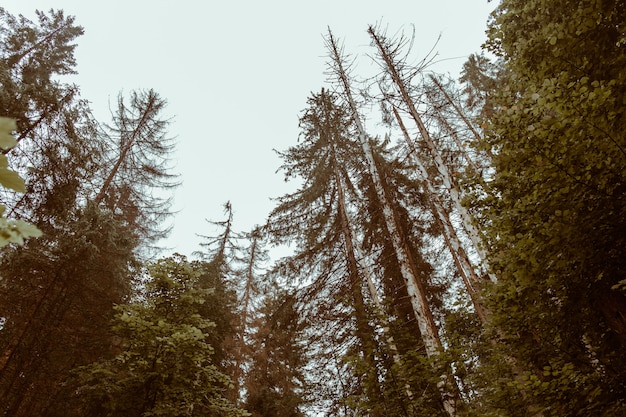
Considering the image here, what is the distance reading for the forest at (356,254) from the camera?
3.29 meters

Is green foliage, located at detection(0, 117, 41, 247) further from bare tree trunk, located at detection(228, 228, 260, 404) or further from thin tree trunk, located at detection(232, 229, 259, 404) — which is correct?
thin tree trunk, located at detection(232, 229, 259, 404)

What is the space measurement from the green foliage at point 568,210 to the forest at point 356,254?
0.02 m

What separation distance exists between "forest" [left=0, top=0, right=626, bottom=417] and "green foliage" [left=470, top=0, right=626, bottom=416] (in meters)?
0.02

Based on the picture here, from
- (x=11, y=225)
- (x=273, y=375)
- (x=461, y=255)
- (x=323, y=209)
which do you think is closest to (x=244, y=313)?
(x=273, y=375)

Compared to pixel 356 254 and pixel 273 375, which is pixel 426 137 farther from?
pixel 273 375

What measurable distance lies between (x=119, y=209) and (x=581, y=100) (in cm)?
1596

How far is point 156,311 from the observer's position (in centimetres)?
737

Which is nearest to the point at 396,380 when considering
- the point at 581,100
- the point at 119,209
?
the point at 581,100

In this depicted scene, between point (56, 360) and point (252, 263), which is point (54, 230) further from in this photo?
point (252, 263)

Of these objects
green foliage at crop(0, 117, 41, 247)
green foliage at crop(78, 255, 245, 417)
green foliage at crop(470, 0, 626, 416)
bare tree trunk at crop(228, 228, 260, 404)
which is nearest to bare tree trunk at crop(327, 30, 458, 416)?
green foliage at crop(470, 0, 626, 416)

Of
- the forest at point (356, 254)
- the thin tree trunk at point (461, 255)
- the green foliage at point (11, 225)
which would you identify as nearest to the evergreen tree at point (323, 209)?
the forest at point (356, 254)

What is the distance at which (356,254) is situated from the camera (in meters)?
11.2

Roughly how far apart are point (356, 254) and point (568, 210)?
27.4ft

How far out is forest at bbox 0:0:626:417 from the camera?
10.8ft
